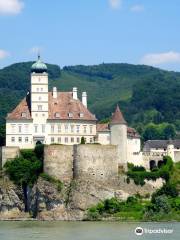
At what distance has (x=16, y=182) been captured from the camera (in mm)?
94312

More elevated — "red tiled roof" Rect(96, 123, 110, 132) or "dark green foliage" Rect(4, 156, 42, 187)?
"red tiled roof" Rect(96, 123, 110, 132)

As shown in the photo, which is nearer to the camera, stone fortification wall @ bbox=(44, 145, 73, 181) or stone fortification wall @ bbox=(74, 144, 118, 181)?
stone fortification wall @ bbox=(74, 144, 118, 181)

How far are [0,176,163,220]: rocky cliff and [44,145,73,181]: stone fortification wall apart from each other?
3.29 ft

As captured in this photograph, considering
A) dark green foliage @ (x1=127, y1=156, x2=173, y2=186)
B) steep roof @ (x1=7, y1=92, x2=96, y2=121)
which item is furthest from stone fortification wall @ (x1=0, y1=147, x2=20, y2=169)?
dark green foliage @ (x1=127, y1=156, x2=173, y2=186)

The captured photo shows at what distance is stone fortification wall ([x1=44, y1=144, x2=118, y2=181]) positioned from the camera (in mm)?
91312

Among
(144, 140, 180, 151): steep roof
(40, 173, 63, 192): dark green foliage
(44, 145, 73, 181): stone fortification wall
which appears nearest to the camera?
(40, 173, 63, 192): dark green foliage

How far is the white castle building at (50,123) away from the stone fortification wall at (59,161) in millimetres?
5115

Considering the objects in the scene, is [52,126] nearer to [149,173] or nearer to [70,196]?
[70,196]

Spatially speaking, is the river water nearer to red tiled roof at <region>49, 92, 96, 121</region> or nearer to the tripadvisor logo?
the tripadvisor logo

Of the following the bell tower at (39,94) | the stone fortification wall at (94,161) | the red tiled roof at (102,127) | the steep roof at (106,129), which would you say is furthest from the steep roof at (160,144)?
the bell tower at (39,94)

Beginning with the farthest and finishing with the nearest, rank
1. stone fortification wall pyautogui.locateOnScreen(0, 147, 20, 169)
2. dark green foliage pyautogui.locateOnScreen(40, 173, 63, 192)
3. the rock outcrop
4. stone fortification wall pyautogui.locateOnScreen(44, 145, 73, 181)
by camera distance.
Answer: stone fortification wall pyautogui.locateOnScreen(0, 147, 20, 169) < the rock outcrop < stone fortification wall pyautogui.locateOnScreen(44, 145, 73, 181) < dark green foliage pyautogui.locateOnScreen(40, 173, 63, 192)

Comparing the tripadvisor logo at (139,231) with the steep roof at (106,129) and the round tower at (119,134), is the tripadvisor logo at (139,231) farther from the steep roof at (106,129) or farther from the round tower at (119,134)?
the steep roof at (106,129)

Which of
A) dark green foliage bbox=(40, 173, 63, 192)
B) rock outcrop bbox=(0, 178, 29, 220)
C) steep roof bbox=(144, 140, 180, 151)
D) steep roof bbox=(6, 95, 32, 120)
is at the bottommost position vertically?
rock outcrop bbox=(0, 178, 29, 220)

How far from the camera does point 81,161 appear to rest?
9131 centimetres
